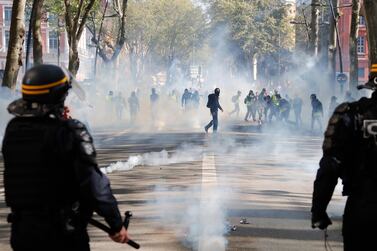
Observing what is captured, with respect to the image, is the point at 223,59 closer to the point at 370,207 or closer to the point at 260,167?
the point at 260,167

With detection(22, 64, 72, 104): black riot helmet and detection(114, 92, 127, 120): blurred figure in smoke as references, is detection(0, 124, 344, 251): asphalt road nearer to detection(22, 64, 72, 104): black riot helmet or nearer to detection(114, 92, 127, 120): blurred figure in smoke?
detection(22, 64, 72, 104): black riot helmet

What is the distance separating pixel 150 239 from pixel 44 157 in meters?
3.59

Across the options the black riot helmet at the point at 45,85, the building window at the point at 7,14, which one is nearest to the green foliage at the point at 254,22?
the building window at the point at 7,14

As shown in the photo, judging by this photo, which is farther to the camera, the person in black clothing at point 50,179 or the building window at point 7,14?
the building window at point 7,14

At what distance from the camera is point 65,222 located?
3354 mm

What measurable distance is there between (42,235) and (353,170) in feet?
5.38

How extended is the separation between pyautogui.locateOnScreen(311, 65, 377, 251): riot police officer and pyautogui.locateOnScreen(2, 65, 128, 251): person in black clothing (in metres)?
1.10

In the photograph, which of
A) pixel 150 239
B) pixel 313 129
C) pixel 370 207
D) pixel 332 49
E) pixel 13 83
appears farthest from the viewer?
pixel 332 49

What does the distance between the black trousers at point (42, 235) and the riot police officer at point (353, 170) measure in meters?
1.32

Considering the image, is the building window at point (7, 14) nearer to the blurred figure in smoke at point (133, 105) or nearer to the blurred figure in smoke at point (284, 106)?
the blurred figure in smoke at point (133, 105)

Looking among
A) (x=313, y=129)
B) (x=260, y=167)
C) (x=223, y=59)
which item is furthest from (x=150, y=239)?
(x=223, y=59)

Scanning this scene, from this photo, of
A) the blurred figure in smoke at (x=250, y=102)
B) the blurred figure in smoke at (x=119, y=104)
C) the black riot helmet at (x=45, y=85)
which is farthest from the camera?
the blurred figure in smoke at (x=119, y=104)

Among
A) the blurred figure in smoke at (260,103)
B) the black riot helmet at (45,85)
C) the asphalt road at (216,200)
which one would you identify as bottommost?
the asphalt road at (216,200)

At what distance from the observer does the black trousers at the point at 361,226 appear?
143 inches
